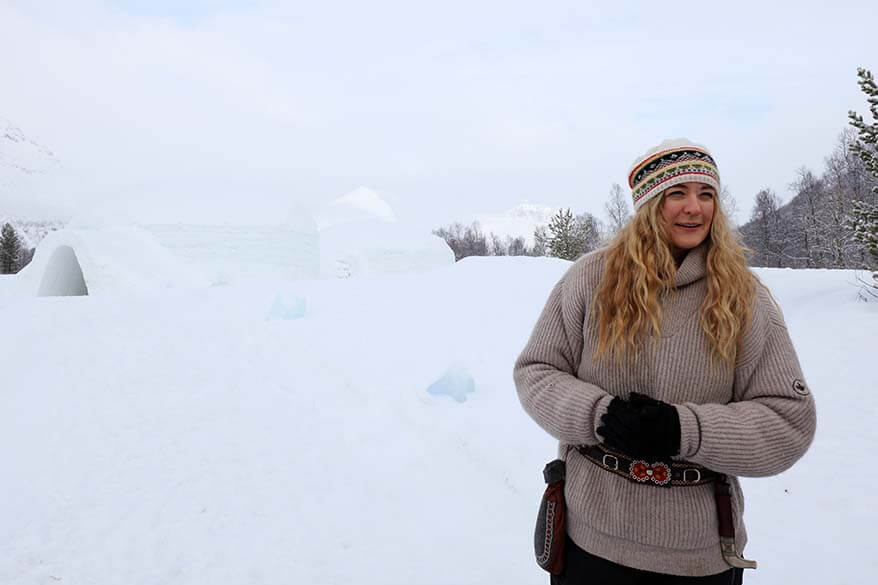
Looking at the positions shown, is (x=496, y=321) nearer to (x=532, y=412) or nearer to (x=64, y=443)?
(x=64, y=443)

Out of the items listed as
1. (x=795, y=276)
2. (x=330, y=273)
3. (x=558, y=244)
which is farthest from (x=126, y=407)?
(x=330, y=273)

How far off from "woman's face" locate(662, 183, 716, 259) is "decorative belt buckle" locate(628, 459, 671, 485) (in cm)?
72

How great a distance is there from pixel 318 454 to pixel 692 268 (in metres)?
5.04

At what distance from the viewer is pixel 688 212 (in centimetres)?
183

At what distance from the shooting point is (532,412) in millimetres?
1902

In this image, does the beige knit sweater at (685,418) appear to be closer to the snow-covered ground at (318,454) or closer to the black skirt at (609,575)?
the black skirt at (609,575)

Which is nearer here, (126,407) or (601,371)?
(601,371)

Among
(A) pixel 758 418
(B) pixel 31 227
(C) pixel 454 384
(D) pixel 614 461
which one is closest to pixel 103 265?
(C) pixel 454 384

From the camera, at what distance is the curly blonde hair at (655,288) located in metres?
1.73

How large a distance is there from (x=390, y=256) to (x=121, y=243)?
70.2ft

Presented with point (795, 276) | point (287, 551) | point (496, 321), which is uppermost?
point (795, 276)

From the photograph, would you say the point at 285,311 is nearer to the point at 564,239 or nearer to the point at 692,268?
the point at 692,268

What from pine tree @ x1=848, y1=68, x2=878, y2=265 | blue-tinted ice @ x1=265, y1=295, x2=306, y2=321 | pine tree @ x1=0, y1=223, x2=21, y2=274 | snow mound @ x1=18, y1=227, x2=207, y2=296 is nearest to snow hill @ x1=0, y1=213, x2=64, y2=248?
pine tree @ x1=0, y1=223, x2=21, y2=274

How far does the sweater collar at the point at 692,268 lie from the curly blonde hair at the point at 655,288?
0.02m
